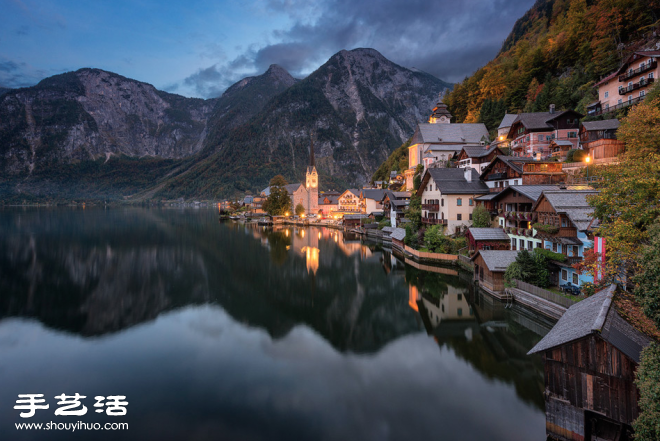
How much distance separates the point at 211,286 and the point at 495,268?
73.7ft

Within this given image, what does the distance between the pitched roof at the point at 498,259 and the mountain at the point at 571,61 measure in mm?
27494

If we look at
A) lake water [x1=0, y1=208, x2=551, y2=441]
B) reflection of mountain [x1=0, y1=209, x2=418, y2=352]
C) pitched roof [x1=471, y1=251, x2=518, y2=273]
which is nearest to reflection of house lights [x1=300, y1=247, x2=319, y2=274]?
reflection of mountain [x1=0, y1=209, x2=418, y2=352]

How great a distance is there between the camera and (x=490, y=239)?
26.6 m

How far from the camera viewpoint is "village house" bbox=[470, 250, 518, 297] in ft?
69.9

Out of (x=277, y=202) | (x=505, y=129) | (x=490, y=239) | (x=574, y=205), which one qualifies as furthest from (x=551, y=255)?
(x=277, y=202)

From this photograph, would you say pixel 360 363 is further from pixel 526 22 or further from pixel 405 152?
pixel 526 22

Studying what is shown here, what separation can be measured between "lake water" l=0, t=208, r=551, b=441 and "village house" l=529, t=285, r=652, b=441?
1917mm

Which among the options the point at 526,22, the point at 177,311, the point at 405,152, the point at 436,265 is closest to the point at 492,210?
the point at 436,265

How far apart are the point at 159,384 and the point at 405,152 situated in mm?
75175

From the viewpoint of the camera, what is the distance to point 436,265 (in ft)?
104

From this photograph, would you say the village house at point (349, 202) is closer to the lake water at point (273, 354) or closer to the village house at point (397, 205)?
the village house at point (397, 205)

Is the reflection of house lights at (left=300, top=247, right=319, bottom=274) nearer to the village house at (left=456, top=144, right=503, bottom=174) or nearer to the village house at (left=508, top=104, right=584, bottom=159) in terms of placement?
the village house at (left=456, top=144, right=503, bottom=174)

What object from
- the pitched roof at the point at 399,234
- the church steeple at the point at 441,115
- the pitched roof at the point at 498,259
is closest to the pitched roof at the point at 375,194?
the church steeple at the point at 441,115

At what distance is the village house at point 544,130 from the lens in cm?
3506
